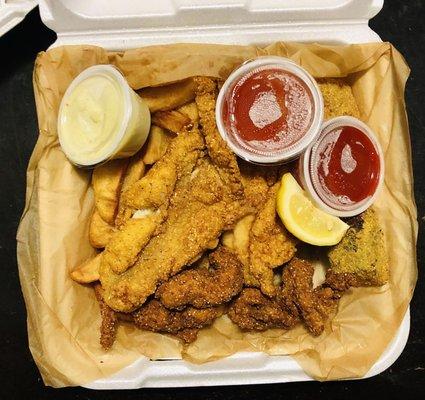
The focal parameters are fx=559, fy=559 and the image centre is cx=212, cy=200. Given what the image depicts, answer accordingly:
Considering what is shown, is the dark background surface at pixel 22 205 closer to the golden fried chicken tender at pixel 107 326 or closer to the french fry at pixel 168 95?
the golden fried chicken tender at pixel 107 326

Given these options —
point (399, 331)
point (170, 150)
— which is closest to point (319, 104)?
point (170, 150)

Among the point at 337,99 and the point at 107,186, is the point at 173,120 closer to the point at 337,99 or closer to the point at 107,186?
the point at 107,186

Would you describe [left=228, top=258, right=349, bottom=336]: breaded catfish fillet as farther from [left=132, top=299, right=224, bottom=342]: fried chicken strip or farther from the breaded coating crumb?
the breaded coating crumb

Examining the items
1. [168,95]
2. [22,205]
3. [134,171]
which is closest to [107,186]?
[134,171]

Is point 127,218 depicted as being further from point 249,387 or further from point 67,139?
point 249,387

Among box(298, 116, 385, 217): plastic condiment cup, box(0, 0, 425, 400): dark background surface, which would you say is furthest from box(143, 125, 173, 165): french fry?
box(0, 0, 425, 400): dark background surface
